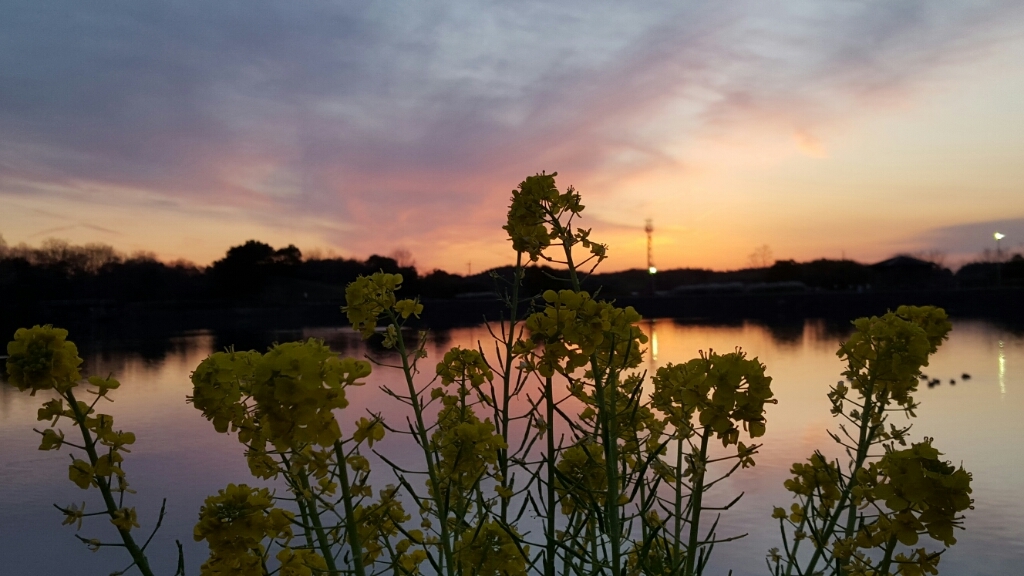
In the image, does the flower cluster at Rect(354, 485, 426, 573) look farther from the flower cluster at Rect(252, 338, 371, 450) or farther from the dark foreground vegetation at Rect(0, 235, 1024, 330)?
the dark foreground vegetation at Rect(0, 235, 1024, 330)

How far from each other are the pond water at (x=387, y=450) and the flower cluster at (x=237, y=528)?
579mm

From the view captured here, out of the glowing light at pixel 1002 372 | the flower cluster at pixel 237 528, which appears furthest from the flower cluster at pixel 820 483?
the glowing light at pixel 1002 372

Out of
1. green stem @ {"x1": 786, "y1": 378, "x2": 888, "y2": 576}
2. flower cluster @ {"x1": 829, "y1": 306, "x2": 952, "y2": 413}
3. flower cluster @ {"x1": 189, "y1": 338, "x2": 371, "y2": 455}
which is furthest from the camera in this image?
flower cluster @ {"x1": 829, "y1": 306, "x2": 952, "y2": 413}

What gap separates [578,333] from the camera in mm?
1335

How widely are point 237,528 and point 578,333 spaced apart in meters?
0.85

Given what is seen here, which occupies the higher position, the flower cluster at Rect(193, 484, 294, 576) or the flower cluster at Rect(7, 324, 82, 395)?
the flower cluster at Rect(7, 324, 82, 395)

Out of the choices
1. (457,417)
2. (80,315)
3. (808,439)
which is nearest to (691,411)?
(457,417)

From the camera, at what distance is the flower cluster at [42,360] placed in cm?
143

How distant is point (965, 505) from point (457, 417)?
1223mm

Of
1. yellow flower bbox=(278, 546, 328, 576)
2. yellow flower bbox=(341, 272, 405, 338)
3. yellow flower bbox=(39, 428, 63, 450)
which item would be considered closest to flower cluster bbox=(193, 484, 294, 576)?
yellow flower bbox=(278, 546, 328, 576)

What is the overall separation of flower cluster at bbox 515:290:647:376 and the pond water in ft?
1.54

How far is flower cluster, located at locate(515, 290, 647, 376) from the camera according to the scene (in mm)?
1336

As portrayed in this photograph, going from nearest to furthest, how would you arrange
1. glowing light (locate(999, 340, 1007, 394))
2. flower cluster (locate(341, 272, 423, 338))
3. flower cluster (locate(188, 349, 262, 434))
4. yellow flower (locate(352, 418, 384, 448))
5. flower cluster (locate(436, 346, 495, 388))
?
yellow flower (locate(352, 418, 384, 448))
flower cluster (locate(188, 349, 262, 434))
flower cluster (locate(341, 272, 423, 338))
flower cluster (locate(436, 346, 495, 388))
glowing light (locate(999, 340, 1007, 394))

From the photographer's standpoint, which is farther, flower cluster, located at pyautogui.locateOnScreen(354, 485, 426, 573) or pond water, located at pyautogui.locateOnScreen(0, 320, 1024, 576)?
pond water, located at pyautogui.locateOnScreen(0, 320, 1024, 576)
